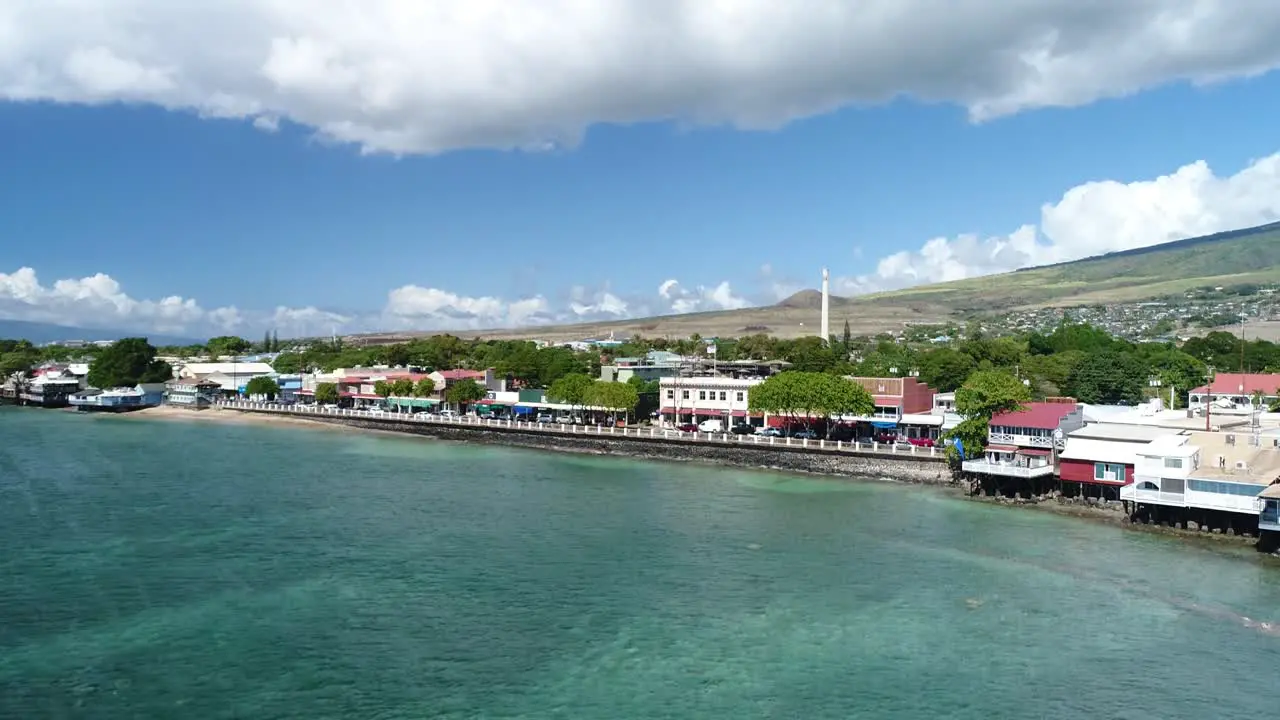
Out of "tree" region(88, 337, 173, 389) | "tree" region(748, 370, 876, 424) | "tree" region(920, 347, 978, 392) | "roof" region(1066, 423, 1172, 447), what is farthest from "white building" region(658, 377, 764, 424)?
"tree" region(88, 337, 173, 389)

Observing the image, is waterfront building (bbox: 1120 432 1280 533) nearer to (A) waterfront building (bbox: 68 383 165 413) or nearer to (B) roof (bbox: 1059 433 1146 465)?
(B) roof (bbox: 1059 433 1146 465)

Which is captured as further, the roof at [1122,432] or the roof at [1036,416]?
the roof at [1036,416]

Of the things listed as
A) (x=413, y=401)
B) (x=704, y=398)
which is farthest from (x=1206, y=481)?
(x=413, y=401)

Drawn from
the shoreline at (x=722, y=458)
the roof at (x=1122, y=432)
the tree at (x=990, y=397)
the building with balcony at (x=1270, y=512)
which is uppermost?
the tree at (x=990, y=397)

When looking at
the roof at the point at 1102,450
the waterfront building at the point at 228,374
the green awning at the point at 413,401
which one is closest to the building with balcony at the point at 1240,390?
the roof at the point at 1102,450

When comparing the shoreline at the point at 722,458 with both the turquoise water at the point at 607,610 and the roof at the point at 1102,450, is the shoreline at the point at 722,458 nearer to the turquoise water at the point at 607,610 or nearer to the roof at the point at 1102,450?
the turquoise water at the point at 607,610

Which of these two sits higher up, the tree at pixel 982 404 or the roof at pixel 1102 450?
the tree at pixel 982 404
